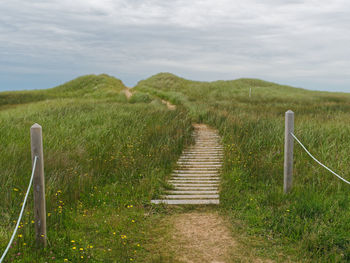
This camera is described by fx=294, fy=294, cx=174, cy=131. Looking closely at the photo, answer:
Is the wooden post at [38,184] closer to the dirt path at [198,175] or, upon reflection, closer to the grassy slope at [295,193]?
the dirt path at [198,175]

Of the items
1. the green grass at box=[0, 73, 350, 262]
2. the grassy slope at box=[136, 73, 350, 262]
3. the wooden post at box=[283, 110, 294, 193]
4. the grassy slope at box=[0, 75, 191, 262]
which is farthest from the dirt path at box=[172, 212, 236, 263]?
the wooden post at box=[283, 110, 294, 193]

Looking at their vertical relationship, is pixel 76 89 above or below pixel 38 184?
above

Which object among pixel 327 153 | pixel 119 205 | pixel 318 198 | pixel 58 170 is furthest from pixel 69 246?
pixel 327 153

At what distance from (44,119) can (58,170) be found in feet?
22.6

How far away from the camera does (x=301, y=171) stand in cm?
696

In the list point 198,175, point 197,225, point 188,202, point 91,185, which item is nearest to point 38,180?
point 91,185

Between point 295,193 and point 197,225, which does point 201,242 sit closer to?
point 197,225

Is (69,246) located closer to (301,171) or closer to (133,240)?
(133,240)

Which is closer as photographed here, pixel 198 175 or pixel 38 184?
pixel 38 184

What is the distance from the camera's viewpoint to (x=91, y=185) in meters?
6.48

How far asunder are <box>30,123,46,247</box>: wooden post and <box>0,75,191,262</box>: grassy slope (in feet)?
0.58

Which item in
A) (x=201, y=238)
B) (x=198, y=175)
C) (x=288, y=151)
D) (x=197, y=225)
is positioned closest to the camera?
(x=201, y=238)

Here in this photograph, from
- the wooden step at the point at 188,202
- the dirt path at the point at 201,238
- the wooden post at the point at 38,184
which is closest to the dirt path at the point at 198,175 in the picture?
the wooden step at the point at 188,202

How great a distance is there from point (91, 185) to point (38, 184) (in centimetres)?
244
